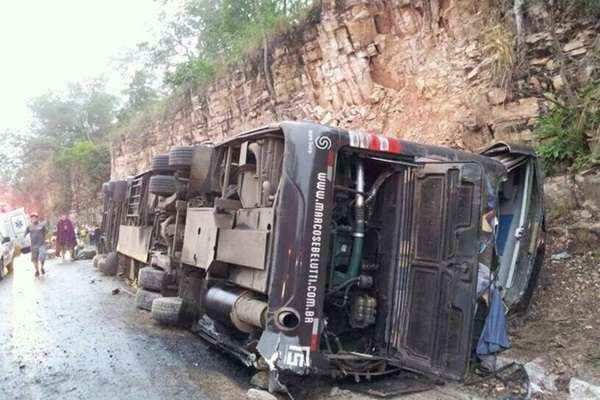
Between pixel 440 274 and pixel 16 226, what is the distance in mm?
16133

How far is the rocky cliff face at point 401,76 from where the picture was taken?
304 inches

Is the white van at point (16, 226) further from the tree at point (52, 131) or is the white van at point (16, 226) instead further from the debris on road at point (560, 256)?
the tree at point (52, 131)

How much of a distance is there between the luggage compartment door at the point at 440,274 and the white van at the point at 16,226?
522 inches

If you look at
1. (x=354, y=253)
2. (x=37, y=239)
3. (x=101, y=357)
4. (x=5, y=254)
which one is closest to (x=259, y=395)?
(x=354, y=253)

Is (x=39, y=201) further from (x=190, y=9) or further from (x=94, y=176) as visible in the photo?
(x=190, y=9)

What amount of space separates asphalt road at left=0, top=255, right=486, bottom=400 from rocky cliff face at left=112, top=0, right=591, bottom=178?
4.86 metres

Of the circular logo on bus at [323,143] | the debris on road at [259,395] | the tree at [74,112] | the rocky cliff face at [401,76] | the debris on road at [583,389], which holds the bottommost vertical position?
the debris on road at [259,395]

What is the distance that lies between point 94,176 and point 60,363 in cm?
2735

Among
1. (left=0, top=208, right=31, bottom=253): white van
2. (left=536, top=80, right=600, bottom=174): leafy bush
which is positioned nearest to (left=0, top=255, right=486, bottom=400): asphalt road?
(left=536, top=80, right=600, bottom=174): leafy bush

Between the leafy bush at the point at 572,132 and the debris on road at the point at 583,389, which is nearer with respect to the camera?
the debris on road at the point at 583,389

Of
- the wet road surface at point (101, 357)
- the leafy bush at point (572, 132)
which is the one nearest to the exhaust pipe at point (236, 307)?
the wet road surface at point (101, 357)

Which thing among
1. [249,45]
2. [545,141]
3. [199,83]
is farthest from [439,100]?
[199,83]

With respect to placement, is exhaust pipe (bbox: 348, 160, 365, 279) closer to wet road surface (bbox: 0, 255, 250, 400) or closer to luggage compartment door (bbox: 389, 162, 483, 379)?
luggage compartment door (bbox: 389, 162, 483, 379)

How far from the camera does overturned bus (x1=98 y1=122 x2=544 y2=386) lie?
394 cm
